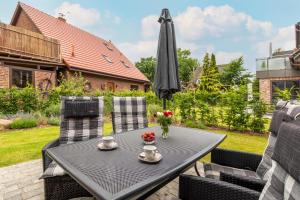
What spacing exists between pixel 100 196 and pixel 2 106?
755 centimetres

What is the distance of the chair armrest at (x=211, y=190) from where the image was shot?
131cm

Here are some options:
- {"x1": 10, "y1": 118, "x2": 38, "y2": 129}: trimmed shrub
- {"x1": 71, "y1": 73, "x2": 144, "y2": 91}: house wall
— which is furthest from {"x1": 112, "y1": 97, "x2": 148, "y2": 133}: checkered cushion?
{"x1": 71, "y1": 73, "x2": 144, "y2": 91}: house wall

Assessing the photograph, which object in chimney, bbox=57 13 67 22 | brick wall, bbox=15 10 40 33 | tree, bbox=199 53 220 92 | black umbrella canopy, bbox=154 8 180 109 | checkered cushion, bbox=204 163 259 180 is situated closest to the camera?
checkered cushion, bbox=204 163 259 180

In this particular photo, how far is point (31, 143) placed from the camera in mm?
4566

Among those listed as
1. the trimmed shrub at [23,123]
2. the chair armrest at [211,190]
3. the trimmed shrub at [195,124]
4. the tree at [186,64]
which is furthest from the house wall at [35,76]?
the tree at [186,64]

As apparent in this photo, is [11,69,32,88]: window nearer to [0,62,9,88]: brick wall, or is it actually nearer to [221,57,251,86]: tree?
[0,62,9,88]: brick wall

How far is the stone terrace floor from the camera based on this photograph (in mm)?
2383

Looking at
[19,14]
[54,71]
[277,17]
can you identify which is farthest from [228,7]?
[19,14]

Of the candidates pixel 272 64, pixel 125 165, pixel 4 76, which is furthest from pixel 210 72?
pixel 125 165

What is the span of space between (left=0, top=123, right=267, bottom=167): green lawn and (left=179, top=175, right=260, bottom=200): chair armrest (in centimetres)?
234

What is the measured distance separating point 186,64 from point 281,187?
31605 millimetres

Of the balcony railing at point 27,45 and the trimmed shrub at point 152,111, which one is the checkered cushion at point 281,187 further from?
the balcony railing at point 27,45

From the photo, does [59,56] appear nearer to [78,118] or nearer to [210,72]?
[78,118]

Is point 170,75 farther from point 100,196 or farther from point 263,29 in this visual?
point 263,29
